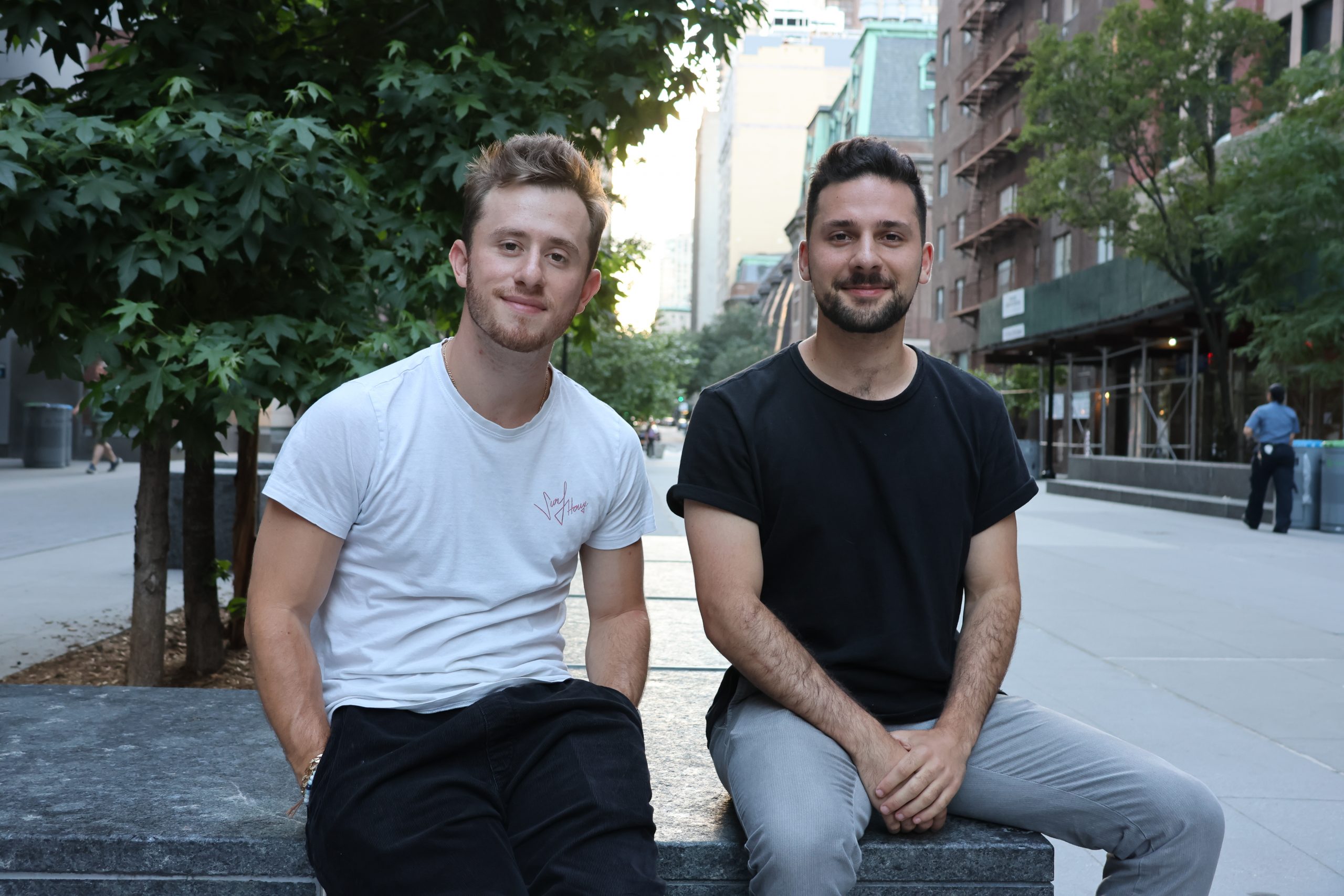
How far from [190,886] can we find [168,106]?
9.24 ft

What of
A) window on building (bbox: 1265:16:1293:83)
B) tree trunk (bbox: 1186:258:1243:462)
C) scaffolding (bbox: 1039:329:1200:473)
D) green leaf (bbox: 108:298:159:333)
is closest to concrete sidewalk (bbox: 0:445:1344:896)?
green leaf (bbox: 108:298:159:333)

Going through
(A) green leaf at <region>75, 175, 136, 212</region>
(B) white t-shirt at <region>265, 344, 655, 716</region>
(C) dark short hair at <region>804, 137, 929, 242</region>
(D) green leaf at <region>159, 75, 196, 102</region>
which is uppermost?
(D) green leaf at <region>159, 75, 196, 102</region>

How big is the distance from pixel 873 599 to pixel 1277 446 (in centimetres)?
1556

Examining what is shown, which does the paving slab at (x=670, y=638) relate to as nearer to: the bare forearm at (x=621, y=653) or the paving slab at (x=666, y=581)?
the paving slab at (x=666, y=581)

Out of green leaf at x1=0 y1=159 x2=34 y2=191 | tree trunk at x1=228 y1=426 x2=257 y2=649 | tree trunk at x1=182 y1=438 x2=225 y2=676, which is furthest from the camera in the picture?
tree trunk at x1=228 y1=426 x2=257 y2=649

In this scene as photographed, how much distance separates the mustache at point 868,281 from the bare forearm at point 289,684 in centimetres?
144

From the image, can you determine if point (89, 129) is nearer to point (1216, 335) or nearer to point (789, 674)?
point (789, 674)

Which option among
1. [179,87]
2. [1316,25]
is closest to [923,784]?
[179,87]

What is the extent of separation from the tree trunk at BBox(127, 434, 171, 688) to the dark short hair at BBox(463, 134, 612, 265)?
10.7 feet

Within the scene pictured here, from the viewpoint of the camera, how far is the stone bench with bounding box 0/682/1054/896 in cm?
244

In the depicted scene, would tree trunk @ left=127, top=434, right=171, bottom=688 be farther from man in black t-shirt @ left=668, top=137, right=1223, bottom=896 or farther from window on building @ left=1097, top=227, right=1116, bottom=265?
window on building @ left=1097, top=227, right=1116, bottom=265

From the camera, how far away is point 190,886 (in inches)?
96.9

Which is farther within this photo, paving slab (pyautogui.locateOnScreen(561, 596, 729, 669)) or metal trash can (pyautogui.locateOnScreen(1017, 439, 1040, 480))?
metal trash can (pyautogui.locateOnScreen(1017, 439, 1040, 480))

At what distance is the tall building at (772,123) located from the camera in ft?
479
